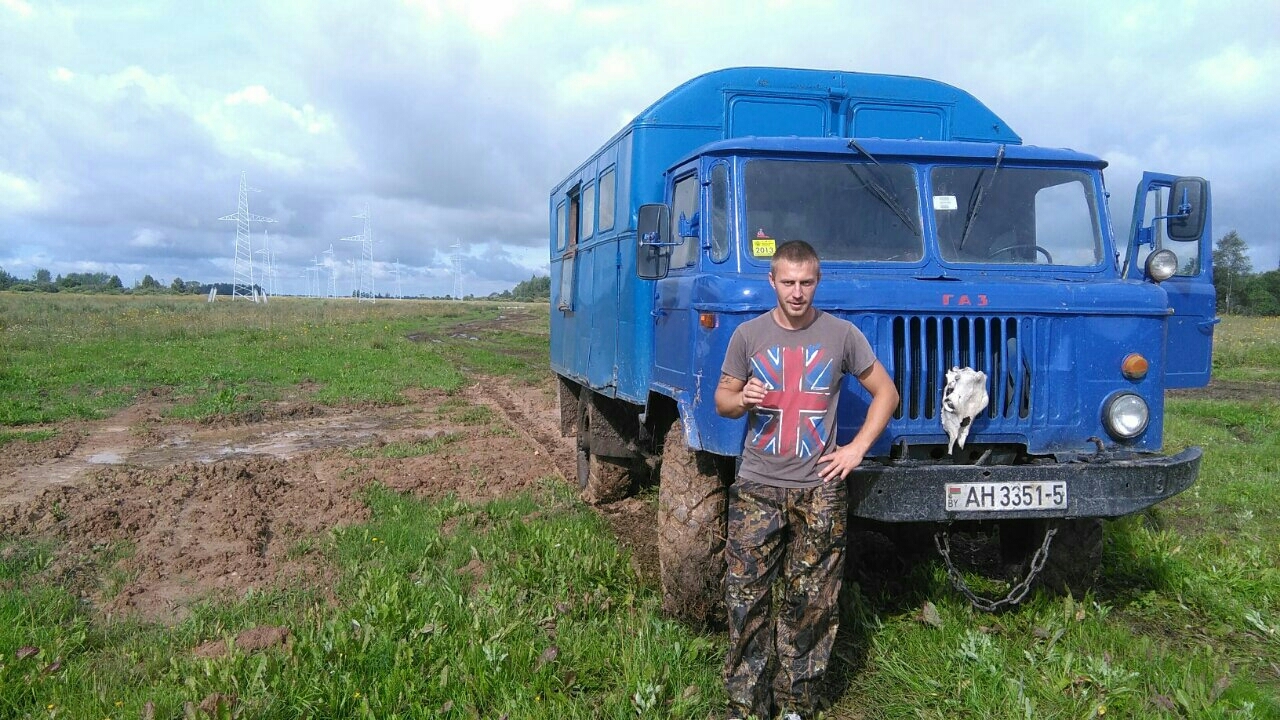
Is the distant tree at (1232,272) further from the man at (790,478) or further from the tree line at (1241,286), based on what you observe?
the man at (790,478)

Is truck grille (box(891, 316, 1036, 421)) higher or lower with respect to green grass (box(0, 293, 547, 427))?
higher

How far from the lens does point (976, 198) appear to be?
187 inches

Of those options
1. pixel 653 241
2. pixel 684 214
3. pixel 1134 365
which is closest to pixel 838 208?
pixel 684 214

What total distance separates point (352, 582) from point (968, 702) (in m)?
3.37

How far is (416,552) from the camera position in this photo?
5.83 metres

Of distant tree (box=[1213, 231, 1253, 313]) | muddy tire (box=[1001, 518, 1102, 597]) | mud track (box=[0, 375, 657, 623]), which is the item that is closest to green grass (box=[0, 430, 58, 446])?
mud track (box=[0, 375, 657, 623])

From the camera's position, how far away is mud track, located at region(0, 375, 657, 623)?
5.62m

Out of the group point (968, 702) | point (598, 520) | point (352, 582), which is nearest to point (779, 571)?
point (968, 702)

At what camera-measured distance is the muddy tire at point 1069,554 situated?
4758 mm

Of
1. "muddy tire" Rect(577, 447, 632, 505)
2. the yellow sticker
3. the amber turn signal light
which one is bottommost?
"muddy tire" Rect(577, 447, 632, 505)

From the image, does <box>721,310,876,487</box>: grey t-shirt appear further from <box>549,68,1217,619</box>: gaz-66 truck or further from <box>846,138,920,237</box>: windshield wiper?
<box>846,138,920,237</box>: windshield wiper

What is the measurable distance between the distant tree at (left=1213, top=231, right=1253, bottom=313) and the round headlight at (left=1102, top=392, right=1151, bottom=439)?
→ 46492 mm

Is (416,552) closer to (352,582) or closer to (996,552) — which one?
(352,582)

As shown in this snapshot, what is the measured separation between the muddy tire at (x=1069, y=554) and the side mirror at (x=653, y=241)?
2.43 m
